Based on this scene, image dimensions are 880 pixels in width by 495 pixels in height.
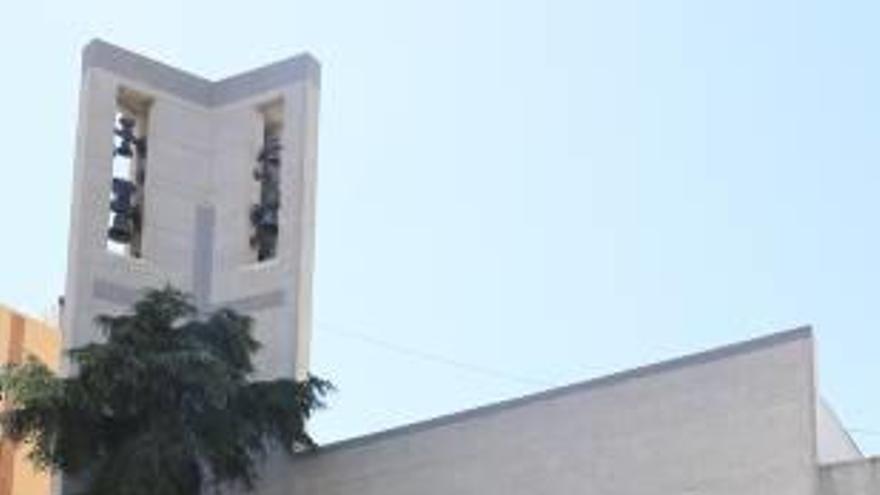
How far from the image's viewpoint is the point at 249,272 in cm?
3647

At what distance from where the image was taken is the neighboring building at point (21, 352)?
4475cm

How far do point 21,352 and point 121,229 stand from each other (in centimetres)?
975

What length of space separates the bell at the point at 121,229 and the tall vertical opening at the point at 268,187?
2.10 metres

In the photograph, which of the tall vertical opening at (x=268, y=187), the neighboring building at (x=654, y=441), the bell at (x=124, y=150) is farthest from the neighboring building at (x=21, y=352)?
the neighboring building at (x=654, y=441)

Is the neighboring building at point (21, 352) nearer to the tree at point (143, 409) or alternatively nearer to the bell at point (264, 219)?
the bell at point (264, 219)

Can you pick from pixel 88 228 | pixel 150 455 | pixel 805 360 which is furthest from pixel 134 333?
pixel 805 360

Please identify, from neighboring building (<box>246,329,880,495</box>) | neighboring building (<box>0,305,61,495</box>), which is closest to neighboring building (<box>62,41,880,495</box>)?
neighboring building (<box>246,329,880,495</box>)

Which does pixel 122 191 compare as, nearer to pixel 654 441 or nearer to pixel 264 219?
pixel 264 219

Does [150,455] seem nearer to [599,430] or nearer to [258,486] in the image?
[258,486]

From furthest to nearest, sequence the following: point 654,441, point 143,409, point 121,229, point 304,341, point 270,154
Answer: point 270,154 < point 121,229 < point 304,341 < point 143,409 < point 654,441

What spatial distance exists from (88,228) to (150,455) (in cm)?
625

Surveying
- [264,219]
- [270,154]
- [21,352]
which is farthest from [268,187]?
[21,352]

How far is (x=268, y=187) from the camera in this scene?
123 ft

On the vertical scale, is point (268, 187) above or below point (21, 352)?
above
